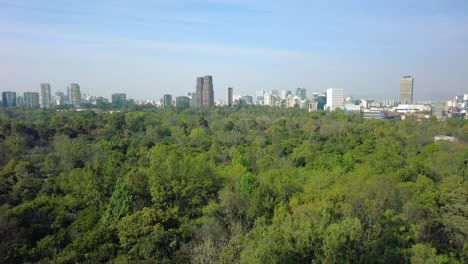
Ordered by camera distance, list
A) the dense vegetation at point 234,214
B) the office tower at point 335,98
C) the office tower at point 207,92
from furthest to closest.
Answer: the office tower at point 335,98, the office tower at point 207,92, the dense vegetation at point 234,214

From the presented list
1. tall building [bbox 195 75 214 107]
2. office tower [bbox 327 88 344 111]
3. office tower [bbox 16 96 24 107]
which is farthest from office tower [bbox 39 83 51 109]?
office tower [bbox 327 88 344 111]

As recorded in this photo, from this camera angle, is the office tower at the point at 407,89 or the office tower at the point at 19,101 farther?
the office tower at the point at 407,89

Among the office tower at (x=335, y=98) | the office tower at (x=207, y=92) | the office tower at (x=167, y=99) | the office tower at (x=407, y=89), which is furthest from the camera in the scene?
the office tower at (x=407, y=89)

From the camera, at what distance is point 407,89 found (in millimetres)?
92250

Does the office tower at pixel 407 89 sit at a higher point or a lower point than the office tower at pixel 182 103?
higher

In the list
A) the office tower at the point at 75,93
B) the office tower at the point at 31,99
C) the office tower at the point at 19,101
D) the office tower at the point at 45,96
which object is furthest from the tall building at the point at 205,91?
the office tower at the point at 19,101

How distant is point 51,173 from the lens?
18203mm

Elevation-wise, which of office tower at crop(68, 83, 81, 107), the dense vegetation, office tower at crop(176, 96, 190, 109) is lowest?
the dense vegetation

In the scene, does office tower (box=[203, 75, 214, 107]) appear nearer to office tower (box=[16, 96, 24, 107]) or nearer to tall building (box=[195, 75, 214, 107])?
tall building (box=[195, 75, 214, 107])

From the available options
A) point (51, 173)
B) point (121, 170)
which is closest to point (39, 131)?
point (51, 173)

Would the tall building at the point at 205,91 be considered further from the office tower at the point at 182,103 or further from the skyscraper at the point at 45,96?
the skyscraper at the point at 45,96

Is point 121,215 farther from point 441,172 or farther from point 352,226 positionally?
point 441,172

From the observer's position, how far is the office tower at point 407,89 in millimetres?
91188

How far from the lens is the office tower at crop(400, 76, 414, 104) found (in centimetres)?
9119
